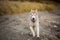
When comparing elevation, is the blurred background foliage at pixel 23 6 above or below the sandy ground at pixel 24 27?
above

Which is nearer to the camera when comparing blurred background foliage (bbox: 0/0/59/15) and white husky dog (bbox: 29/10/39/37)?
white husky dog (bbox: 29/10/39/37)

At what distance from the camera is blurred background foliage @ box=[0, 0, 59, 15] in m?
3.61

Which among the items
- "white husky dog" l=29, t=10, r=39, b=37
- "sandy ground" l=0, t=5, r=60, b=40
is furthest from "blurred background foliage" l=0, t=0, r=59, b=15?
"white husky dog" l=29, t=10, r=39, b=37

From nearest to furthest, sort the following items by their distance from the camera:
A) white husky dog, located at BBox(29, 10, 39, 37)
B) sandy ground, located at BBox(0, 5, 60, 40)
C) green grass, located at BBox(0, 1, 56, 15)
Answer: white husky dog, located at BBox(29, 10, 39, 37) → sandy ground, located at BBox(0, 5, 60, 40) → green grass, located at BBox(0, 1, 56, 15)

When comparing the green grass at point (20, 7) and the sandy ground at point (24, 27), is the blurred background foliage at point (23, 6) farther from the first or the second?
the sandy ground at point (24, 27)

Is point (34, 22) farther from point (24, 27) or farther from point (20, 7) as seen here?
point (20, 7)

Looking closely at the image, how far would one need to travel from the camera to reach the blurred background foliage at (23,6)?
3605mm

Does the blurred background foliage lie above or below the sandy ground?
above

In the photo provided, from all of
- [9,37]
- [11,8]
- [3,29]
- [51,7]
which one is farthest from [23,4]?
[9,37]

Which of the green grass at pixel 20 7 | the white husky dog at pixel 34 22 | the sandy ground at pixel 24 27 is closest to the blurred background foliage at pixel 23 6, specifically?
the green grass at pixel 20 7

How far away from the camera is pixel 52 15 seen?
3557mm

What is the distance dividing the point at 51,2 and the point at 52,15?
0.88m

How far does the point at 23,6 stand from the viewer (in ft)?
12.5

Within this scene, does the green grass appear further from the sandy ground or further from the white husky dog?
the white husky dog
